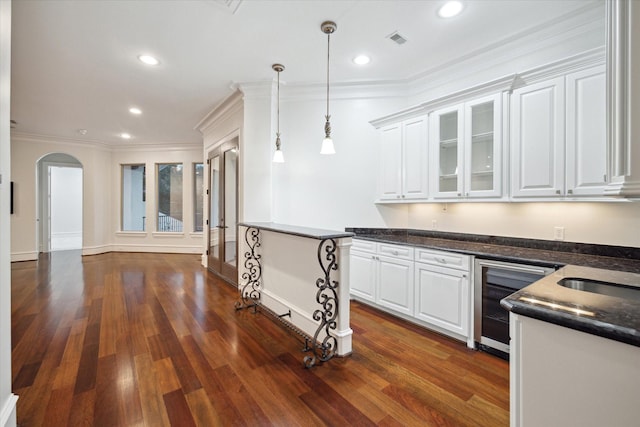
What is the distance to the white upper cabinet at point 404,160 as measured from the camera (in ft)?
11.0

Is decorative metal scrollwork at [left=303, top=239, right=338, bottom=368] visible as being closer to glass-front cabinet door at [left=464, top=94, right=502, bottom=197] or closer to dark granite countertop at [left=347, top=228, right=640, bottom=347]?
dark granite countertop at [left=347, top=228, right=640, bottom=347]

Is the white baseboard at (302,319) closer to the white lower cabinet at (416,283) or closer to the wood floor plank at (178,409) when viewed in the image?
the white lower cabinet at (416,283)

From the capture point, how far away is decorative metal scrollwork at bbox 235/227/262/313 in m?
3.62

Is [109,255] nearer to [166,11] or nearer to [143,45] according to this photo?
[143,45]

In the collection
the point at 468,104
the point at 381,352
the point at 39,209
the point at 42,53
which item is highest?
the point at 42,53

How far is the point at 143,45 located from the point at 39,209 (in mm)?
6861

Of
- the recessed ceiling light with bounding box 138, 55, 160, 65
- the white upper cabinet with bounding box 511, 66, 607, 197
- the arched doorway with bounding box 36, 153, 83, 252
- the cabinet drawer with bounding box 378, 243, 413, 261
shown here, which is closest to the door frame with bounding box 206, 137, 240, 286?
the recessed ceiling light with bounding box 138, 55, 160, 65

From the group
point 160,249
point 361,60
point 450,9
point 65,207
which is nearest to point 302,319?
point 361,60

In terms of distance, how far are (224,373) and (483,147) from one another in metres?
3.15

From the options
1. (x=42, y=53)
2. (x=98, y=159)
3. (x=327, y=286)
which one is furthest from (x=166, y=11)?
(x=98, y=159)

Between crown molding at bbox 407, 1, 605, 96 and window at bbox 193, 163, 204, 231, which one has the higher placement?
crown molding at bbox 407, 1, 605, 96

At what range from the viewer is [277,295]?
3279 mm

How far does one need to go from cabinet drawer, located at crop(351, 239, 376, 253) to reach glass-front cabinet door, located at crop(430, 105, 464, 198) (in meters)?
0.93

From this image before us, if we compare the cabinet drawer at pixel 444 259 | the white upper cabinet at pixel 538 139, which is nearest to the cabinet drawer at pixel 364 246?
the cabinet drawer at pixel 444 259
